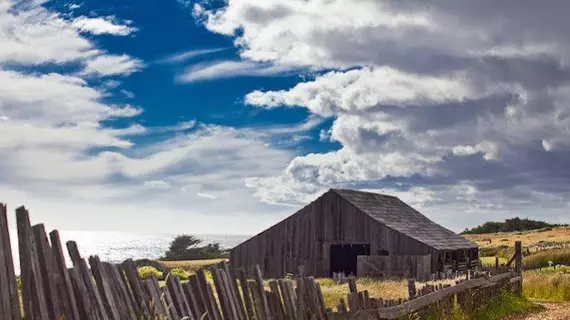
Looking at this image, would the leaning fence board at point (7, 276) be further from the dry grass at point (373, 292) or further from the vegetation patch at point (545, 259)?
the vegetation patch at point (545, 259)

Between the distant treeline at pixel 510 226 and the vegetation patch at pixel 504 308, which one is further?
the distant treeline at pixel 510 226

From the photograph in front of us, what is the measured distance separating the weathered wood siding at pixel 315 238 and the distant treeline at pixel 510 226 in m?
79.6

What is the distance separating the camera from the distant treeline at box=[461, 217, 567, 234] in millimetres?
109562

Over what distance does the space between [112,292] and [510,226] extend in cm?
11044

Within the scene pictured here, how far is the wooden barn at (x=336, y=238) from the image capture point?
1383 inches

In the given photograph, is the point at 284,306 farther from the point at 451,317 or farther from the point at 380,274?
the point at 380,274

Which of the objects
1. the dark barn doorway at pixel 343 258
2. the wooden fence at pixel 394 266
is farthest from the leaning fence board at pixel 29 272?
the dark barn doorway at pixel 343 258

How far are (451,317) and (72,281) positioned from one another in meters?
10.8

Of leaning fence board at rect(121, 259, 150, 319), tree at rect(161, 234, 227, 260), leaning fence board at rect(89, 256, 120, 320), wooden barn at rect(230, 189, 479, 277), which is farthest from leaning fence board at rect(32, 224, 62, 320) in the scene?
tree at rect(161, 234, 227, 260)

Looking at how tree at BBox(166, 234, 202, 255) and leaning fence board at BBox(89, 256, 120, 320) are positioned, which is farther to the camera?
tree at BBox(166, 234, 202, 255)

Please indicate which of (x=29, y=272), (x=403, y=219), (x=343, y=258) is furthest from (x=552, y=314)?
(x=343, y=258)

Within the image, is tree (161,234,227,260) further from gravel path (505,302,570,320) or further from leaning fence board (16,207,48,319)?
leaning fence board (16,207,48,319)

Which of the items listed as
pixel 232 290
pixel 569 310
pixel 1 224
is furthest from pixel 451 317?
pixel 1 224

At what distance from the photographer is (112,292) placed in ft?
21.8
